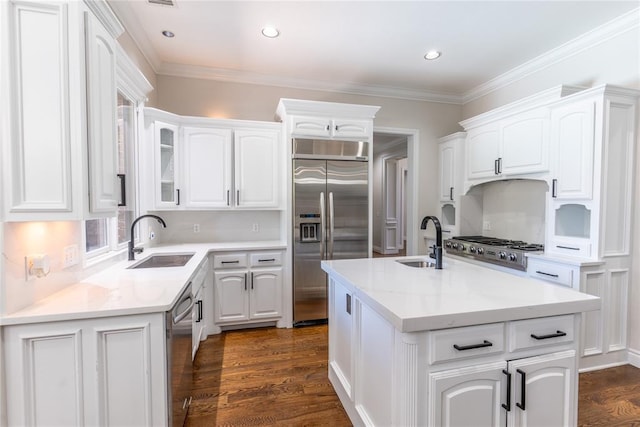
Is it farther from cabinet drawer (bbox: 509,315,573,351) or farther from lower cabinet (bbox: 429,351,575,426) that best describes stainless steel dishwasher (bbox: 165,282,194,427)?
cabinet drawer (bbox: 509,315,573,351)

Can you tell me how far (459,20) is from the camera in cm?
264

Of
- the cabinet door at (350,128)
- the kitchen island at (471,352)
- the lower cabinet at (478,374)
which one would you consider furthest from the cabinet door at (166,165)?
the lower cabinet at (478,374)

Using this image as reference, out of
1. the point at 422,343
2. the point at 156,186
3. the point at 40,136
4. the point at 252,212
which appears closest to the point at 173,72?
the point at 156,186

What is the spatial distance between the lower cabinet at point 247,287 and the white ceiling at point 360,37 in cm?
216

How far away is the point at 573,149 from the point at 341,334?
8.21 feet

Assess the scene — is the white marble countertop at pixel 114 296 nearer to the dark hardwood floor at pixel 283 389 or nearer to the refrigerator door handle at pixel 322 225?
the dark hardwood floor at pixel 283 389

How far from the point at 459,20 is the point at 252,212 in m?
2.91

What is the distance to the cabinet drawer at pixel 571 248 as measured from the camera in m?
2.54

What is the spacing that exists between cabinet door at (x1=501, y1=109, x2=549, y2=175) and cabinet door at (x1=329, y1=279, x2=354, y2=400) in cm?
235

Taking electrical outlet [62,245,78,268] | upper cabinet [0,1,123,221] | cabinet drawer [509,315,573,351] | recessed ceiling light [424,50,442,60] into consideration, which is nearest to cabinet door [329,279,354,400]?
cabinet drawer [509,315,573,351]

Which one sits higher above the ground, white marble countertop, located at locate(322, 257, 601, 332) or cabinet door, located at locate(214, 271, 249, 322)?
white marble countertop, located at locate(322, 257, 601, 332)

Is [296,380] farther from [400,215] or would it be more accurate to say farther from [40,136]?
[400,215]

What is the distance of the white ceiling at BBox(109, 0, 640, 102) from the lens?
2477 mm

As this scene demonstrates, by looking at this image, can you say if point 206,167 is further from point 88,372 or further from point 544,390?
point 544,390
